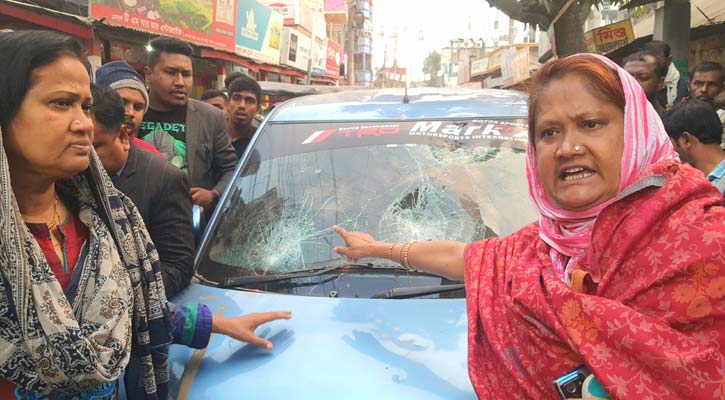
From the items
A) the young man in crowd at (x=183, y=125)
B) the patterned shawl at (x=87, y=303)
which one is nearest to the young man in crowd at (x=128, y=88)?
the young man in crowd at (x=183, y=125)

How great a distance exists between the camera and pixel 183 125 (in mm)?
3090

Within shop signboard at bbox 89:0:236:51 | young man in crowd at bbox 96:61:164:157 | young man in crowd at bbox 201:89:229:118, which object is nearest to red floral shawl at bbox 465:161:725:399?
young man in crowd at bbox 96:61:164:157

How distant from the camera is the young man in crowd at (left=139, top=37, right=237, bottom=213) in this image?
9.79ft

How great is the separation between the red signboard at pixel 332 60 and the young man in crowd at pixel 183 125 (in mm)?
24507

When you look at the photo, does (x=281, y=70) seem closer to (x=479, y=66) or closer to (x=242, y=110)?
(x=242, y=110)

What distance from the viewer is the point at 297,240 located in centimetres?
209

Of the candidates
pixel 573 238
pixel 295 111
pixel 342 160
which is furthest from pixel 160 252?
pixel 573 238

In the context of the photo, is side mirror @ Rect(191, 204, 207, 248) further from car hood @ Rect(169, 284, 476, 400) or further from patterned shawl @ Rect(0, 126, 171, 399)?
patterned shawl @ Rect(0, 126, 171, 399)

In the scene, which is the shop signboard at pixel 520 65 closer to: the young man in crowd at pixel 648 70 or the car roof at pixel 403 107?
the young man in crowd at pixel 648 70

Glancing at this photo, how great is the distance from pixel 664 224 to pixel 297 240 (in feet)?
4.32

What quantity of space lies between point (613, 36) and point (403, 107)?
732cm

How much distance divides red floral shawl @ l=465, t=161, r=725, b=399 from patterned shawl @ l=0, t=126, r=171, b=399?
817 mm

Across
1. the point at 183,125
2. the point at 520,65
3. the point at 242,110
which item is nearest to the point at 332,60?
the point at 520,65

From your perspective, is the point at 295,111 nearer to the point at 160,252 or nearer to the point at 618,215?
the point at 160,252
